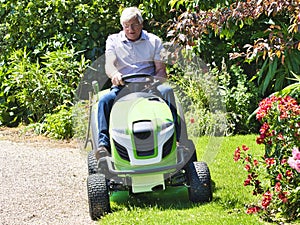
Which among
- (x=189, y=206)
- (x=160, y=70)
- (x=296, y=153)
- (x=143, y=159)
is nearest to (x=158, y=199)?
(x=189, y=206)

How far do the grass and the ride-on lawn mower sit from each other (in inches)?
4.9

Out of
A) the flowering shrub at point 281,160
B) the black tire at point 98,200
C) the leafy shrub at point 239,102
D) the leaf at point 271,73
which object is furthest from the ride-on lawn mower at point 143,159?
the leafy shrub at point 239,102

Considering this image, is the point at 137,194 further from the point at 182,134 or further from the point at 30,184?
the point at 30,184

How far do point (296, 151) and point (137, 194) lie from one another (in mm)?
1631

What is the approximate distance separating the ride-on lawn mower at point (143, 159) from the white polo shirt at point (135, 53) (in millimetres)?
243

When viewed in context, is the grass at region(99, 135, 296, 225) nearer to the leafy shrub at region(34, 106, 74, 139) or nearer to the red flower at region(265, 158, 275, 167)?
the red flower at region(265, 158, 275, 167)

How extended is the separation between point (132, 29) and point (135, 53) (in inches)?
7.7

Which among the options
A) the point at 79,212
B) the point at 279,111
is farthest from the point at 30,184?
the point at 279,111

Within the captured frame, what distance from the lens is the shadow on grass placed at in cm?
496

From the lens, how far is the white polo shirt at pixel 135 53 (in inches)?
209

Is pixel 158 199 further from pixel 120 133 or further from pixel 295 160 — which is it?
pixel 295 160

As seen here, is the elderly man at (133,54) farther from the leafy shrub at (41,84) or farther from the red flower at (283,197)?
the leafy shrub at (41,84)

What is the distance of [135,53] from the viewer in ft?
17.6

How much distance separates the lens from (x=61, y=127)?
320 inches
